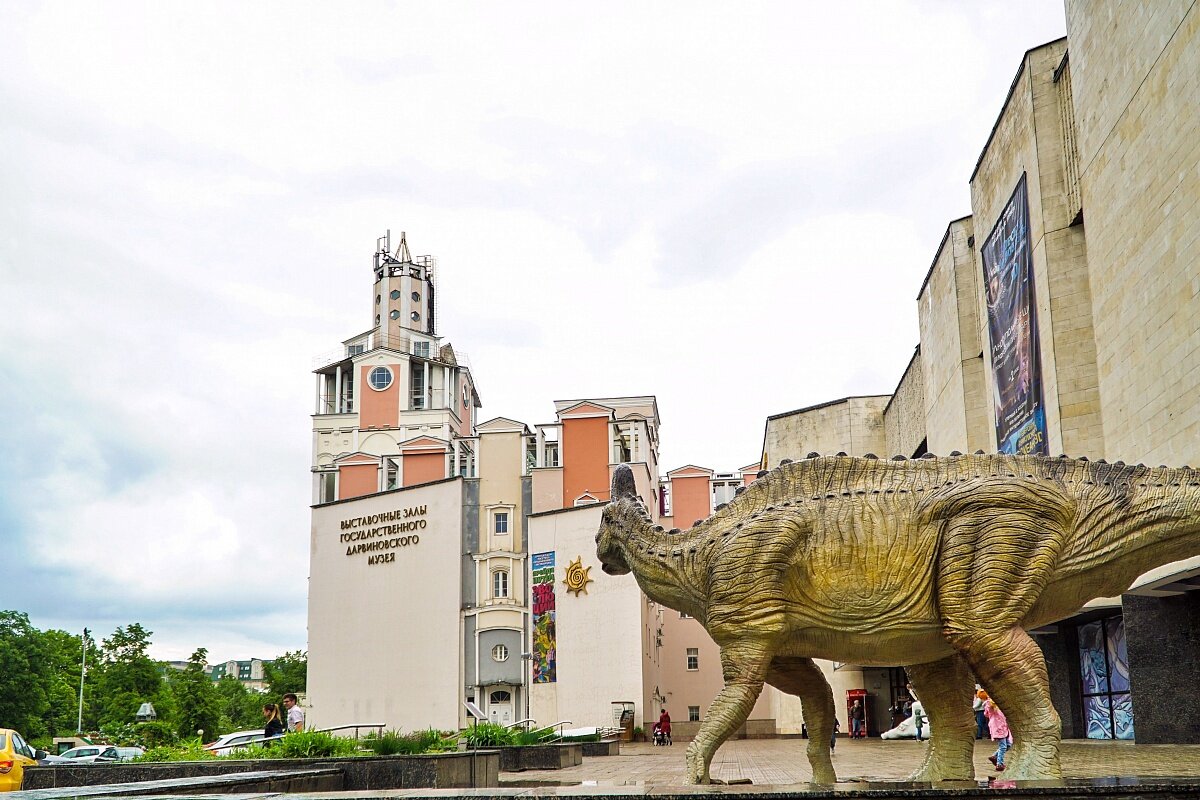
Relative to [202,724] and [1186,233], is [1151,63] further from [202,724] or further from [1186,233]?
[202,724]

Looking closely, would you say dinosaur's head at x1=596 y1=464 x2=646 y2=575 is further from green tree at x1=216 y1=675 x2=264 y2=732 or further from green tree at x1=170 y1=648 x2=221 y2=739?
green tree at x1=216 y1=675 x2=264 y2=732

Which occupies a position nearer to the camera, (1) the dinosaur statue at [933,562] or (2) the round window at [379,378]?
(1) the dinosaur statue at [933,562]

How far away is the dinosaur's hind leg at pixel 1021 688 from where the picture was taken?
790 centimetres

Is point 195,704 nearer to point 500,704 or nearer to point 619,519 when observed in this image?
point 500,704

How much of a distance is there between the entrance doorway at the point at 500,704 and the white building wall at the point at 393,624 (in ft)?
4.74

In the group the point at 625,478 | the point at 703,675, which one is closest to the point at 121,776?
the point at 625,478

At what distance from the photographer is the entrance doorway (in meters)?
48.2

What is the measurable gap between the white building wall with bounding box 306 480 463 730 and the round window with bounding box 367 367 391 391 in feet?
54.7

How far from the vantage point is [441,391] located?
7088 cm

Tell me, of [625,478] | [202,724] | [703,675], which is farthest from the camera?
[202,724]

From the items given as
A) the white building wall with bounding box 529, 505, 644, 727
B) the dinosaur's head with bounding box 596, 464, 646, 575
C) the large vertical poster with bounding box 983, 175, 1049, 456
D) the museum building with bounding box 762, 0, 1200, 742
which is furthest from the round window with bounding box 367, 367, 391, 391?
the dinosaur's head with bounding box 596, 464, 646, 575

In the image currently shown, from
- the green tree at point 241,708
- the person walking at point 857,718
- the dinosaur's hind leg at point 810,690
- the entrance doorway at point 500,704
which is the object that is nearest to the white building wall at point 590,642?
the entrance doorway at point 500,704

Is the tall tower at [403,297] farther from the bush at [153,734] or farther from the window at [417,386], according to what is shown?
the bush at [153,734]

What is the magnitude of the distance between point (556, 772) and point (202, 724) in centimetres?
5084
